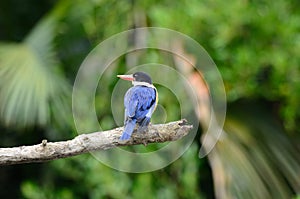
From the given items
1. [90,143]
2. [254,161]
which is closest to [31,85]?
[254,161]

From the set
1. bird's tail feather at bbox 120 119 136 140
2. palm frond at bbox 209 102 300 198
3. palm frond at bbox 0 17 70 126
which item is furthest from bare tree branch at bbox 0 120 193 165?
palm frond at bbox 0 17 70 126

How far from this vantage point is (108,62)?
3.02 m

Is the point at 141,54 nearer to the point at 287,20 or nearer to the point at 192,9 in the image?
the point at 192,9

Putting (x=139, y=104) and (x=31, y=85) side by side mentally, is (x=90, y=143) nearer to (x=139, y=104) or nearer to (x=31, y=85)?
(x=139, y=104)

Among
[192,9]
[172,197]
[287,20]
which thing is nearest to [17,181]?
[172,197]

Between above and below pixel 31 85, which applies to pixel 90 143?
below

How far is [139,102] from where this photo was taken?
152 centimetres

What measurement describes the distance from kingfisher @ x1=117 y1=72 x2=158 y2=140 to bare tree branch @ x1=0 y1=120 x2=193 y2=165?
0.02 m

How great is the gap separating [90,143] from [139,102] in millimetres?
135

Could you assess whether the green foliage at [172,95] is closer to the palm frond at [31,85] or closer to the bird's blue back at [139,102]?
the palm frond at [31,85]

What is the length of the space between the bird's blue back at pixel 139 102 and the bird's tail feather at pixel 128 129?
0.07 ft

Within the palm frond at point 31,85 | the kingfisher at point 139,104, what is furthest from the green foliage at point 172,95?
the kingfisher at point 139,104

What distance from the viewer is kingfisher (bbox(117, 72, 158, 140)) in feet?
4.87

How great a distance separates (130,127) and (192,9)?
5.45 feet
